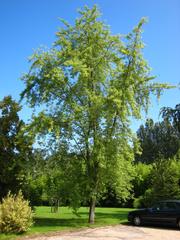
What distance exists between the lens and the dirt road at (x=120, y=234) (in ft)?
57.4

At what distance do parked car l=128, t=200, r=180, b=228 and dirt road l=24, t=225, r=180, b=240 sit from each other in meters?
0.68

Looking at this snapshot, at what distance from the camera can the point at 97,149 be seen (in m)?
22.2

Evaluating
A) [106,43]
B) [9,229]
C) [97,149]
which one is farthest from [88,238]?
[106,43]

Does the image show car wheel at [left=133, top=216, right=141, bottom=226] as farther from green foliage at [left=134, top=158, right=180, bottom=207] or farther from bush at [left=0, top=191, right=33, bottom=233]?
green foliage at [left=134, top=158, right=180, bottom=207]

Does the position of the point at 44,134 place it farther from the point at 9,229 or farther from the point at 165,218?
the point at 165,218

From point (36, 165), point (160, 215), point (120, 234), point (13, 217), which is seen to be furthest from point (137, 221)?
point (13, 217)

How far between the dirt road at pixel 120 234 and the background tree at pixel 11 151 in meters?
6.25

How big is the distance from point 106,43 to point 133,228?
1149 centimetres

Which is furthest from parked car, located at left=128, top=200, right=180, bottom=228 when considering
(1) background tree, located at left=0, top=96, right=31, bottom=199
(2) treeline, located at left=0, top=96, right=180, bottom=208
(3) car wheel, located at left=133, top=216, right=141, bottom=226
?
(1) background tree, located at left=0, top=96, right=31, bottom=199

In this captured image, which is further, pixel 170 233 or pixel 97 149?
pixel 97 149

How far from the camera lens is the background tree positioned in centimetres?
2366

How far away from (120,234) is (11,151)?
9.50m

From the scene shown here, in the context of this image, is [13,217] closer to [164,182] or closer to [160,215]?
[160,215]

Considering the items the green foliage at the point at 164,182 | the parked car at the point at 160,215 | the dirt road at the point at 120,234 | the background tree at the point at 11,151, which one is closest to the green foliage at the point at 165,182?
the green foliage at the point at 164,182
